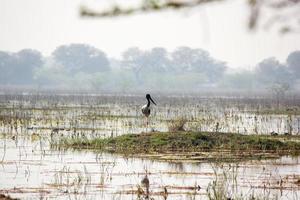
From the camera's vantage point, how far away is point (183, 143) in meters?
20.9

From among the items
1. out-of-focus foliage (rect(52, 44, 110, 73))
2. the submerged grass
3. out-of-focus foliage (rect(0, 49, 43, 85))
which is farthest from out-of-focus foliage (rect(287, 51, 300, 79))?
the submerged grass

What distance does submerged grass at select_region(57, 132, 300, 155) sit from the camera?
805 inches

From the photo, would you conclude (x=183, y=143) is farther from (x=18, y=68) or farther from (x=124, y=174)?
(x=18, y=68)

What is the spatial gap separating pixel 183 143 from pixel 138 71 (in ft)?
431

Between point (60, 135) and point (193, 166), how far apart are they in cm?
735

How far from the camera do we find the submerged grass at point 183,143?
2045cm

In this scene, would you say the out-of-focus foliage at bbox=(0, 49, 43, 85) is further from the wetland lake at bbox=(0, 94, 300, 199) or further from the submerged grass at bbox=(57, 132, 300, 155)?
the submerged grass at bbox=(57, 132, 300, 155)

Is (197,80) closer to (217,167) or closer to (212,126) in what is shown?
(212,126)

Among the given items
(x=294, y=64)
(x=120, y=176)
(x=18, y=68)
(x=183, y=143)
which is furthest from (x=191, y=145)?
(x=294, y=64)

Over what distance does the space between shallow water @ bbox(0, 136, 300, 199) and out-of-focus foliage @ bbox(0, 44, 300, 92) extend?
341ft

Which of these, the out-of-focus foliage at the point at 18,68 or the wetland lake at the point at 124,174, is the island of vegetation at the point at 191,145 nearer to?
the wetland lake at the point at 124,174

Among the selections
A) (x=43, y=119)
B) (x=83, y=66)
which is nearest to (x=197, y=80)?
(x=83, y=66)

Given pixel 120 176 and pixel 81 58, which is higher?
pixel 81 58

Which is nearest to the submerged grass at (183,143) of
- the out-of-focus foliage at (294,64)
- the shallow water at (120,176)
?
the shallow water at (120,176)
